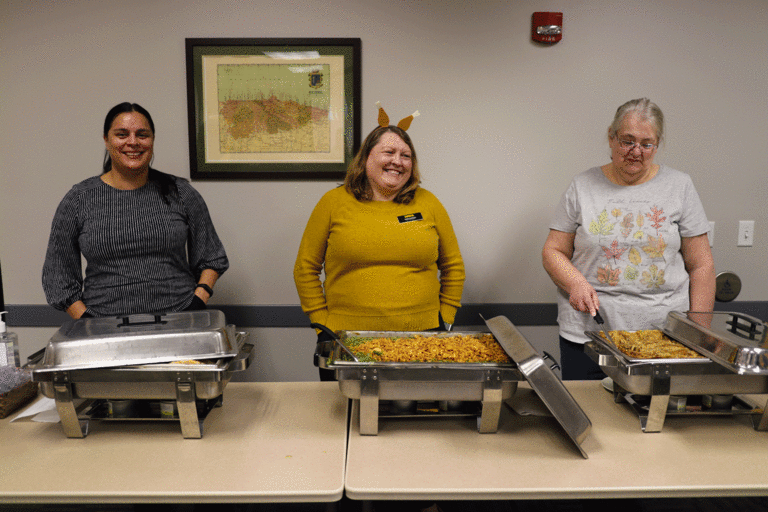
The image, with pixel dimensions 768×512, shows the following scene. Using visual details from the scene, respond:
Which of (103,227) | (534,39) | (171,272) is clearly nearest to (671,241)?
(534,39)

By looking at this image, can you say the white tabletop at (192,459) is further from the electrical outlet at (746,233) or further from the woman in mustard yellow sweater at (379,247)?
the electrical outlet at (746,233)

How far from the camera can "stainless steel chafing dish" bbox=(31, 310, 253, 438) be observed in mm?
1295

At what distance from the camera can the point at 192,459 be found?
49.6 inches

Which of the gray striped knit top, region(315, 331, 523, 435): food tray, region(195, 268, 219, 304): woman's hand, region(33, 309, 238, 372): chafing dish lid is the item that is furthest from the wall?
region(315, 331, 523, 435): food tray

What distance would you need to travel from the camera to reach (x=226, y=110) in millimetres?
2600

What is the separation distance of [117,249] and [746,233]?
2961 millimetres

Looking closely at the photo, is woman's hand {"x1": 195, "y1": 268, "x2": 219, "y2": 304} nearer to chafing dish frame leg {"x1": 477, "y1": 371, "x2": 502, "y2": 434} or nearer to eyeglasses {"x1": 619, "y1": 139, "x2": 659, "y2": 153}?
chafing dish frame leg {"x1": 477, "y1": 371, "x2": 502, "y2": 434}

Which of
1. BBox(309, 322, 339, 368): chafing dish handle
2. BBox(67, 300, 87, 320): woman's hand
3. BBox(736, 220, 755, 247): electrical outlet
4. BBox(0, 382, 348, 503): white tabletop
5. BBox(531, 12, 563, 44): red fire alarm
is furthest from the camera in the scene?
BBox(736, 220, 755, 247): electrical outlet

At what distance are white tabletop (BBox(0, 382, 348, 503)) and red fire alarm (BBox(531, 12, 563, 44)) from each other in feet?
6.56

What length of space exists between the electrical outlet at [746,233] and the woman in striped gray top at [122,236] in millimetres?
2677

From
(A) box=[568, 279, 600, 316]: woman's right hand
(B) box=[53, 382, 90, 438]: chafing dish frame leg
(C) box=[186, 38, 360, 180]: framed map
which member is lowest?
(B) box=[53, 382, 90, 438]: chafing dish frame leg

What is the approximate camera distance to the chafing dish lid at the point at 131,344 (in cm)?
130

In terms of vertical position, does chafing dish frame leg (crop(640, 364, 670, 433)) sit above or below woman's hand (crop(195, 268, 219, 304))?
below

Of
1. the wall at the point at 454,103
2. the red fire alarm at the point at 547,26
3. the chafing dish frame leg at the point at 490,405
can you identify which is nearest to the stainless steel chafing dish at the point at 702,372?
the chafing dish frame leg at the point at 490,405
